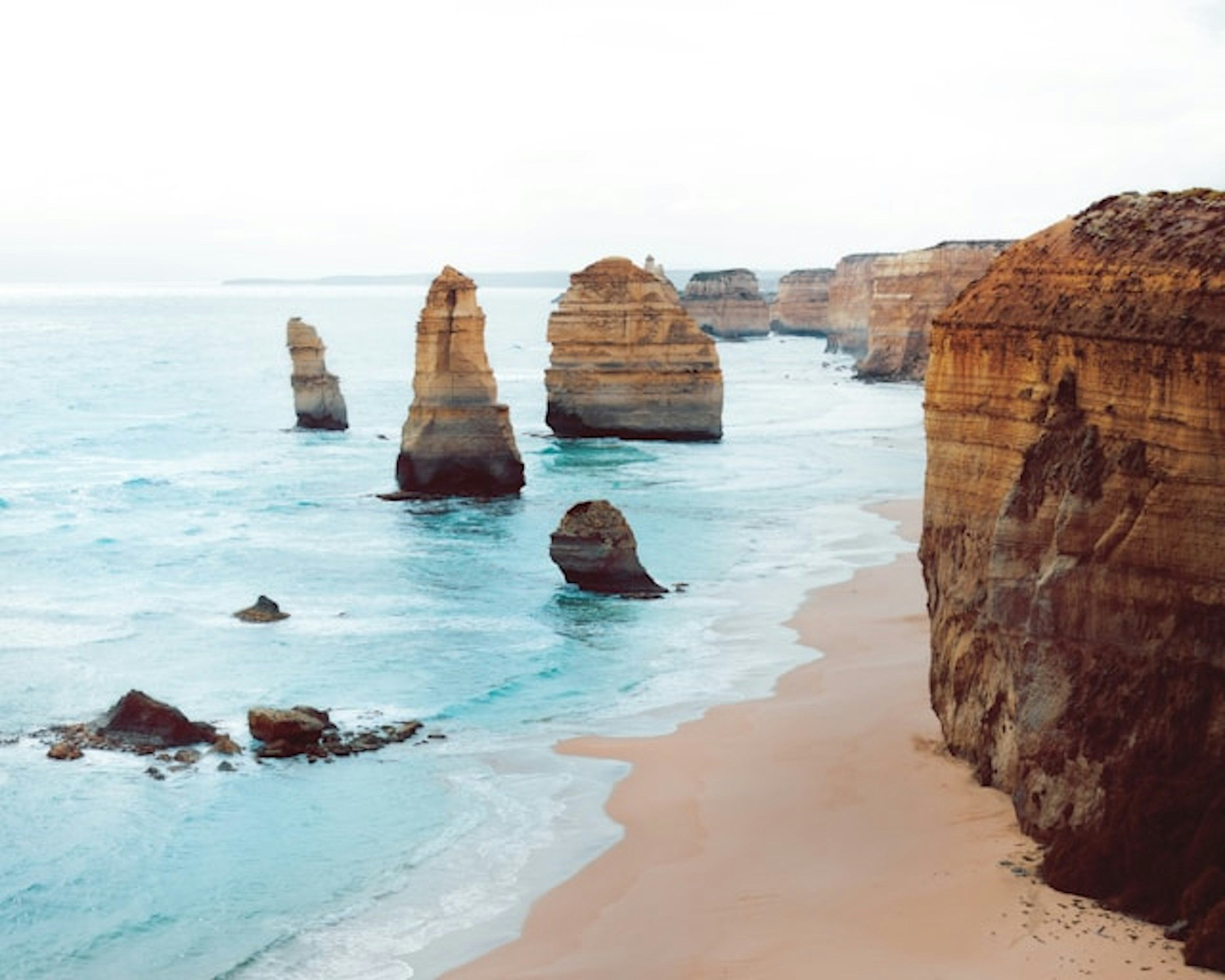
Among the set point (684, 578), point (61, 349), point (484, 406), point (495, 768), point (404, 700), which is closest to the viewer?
point (495, 768)

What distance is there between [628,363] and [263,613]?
85.6 feet

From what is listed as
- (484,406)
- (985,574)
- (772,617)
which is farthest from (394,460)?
(985,574)

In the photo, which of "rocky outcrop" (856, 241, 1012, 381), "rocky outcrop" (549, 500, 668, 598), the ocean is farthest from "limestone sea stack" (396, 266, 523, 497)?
"rocky outcrop" (856, 241, 1012, 381)

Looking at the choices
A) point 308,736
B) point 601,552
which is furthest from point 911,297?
point 308,736

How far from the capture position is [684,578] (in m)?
29.0

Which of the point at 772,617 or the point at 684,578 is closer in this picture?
the point at 772,617

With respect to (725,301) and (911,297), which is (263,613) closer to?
(911,297)

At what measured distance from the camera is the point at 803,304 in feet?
497

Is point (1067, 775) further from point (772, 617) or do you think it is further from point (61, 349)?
point (61, 349)

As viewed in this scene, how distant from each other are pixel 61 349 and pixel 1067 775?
137 meters

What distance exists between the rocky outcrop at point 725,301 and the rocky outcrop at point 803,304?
10581 millimetres

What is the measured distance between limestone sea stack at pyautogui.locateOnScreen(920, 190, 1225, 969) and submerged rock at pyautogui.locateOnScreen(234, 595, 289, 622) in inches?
580

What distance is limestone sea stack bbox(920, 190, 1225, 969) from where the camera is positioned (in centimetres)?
1101

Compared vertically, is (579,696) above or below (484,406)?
below
